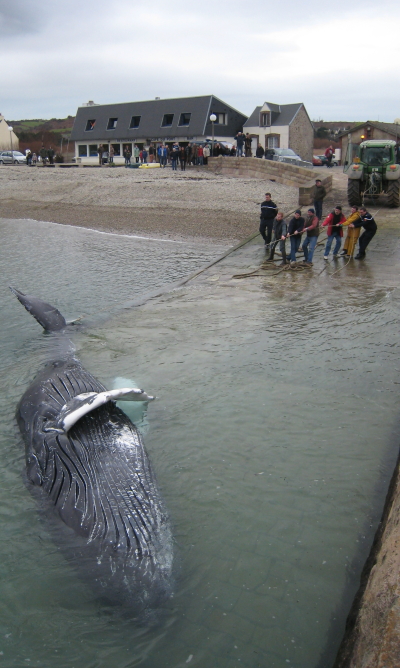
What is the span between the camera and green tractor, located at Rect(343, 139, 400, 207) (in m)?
20.1

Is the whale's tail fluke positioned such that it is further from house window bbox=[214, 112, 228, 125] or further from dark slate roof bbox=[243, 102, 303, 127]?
dark slate roof bbox=[243, 102, 303, 127]

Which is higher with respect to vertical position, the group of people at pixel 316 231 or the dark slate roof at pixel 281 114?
the dark slate roof at pixel 281 114

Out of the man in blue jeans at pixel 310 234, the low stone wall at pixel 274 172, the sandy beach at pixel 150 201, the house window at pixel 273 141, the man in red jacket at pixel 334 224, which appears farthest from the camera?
the house window at pixel 273 141

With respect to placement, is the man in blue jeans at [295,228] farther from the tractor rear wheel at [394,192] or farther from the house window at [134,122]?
the house window at [134,122]

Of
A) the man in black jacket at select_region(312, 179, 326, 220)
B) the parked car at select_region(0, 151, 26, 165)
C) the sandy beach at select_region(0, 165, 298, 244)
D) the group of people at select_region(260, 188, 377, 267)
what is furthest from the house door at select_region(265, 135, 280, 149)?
the group of people at select_region(260, 188, 377, 267)

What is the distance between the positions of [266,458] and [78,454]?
2.05 metres

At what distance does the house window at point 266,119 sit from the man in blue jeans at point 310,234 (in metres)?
37.7

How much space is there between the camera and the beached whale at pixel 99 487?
4070 mm

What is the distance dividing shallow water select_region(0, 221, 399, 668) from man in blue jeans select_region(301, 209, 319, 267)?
3.13 meters

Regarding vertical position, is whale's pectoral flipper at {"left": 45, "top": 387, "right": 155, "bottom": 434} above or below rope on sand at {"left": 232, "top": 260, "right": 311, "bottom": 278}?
below

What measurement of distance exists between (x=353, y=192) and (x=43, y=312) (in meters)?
14.5

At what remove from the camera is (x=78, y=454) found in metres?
5.05

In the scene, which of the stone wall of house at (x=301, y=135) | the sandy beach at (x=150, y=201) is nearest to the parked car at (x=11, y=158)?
the sandy beach at (x=150, y=201)

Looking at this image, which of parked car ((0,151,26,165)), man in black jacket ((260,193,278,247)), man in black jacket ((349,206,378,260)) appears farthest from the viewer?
parked car ((0,151,26,165))
